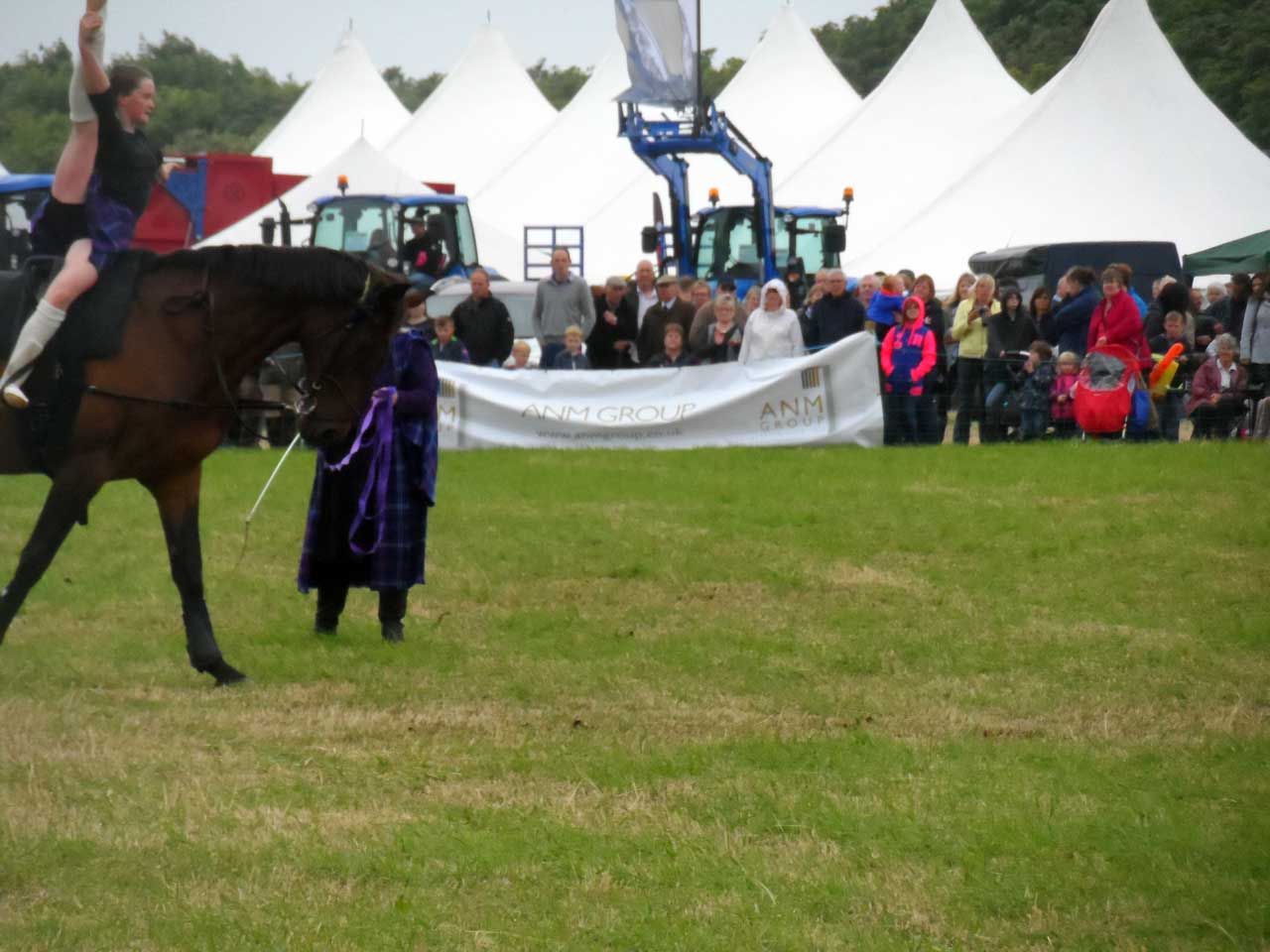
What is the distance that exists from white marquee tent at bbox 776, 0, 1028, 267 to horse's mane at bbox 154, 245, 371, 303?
80.5ft

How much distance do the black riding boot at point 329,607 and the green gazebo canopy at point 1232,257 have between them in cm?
1982

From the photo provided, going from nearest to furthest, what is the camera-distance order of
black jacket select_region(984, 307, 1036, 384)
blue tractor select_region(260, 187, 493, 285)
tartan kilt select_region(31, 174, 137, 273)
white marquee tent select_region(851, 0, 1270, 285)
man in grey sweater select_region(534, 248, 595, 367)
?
1. tartan kilt select_region(31, 174, 137, 273)
2. black jacket select_region(984, 307, 1036, 384)
3. man in grey sweater select_region(534, 248, 595, 367)
4. blue tractor select_region(260, 187, 493, 285)
5. white marquee tent select_region(851, 0, 1270, 285)

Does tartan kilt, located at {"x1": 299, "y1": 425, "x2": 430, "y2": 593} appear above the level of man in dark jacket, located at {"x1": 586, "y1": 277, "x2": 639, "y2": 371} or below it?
below

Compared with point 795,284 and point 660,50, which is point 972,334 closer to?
point 795,284

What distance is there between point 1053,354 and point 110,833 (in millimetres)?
14366

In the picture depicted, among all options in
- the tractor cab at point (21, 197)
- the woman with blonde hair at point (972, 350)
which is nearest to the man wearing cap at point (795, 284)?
the woman with blonde hair at point (972, 350)

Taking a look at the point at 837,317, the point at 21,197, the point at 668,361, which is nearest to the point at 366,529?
the point at 668,361

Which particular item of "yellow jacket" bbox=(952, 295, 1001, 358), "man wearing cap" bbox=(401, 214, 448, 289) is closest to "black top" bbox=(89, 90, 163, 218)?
"yellow jacket" bbox=(952, 295, 1001, 358)

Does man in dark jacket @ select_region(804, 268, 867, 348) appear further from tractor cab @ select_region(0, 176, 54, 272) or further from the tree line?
tractor cab @ select_region(0, 176, 54, 272)

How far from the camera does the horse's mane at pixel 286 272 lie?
8156 mm

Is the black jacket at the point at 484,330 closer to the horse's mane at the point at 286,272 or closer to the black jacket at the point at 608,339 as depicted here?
the black jacket at the point at 608,339

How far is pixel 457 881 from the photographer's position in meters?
5.44

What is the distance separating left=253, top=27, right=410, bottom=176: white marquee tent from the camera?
54.0 meters

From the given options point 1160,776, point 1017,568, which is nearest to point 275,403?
point 1160,776
